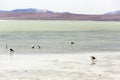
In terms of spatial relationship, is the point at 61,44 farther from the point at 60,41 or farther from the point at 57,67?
the point at 57,67

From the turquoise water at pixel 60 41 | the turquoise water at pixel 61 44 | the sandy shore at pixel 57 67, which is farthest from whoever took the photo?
the turquoise water at pixel 60 41

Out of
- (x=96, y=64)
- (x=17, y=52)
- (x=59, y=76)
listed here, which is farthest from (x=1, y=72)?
(x=17, y=52)

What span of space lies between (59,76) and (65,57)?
8.16 metres

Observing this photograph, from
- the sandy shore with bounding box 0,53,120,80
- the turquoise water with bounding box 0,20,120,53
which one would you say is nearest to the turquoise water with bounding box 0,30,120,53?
the turquoise water with bounding box 0,20,120,53

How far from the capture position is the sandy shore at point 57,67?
19719 millimetres

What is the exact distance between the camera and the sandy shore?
19719 millimetres

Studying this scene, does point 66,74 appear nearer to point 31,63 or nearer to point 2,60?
point 31,63

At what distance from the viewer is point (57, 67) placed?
22.8m

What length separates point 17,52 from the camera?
30953 mm

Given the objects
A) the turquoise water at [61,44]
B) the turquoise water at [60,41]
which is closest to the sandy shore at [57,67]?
the turquoise water at [61,44]

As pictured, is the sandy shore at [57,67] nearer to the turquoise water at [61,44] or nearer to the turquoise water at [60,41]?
the turquoise water at [61,44]

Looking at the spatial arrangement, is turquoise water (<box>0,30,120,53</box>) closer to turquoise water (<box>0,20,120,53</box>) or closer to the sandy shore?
turquoise water (<box>0,20,120,53</box>)

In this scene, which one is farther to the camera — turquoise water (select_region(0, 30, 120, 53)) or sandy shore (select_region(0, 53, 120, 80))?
turquoise water (select_region(0, 30, 120, 53))

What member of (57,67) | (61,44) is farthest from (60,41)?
(57,67)
